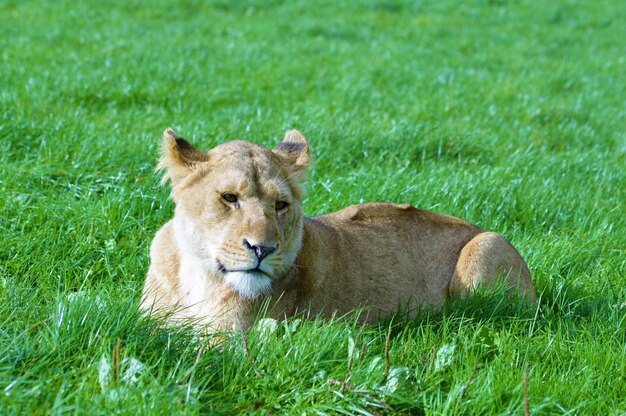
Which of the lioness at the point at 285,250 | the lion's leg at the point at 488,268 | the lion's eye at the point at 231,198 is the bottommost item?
the lion's leg at the point at 488,268

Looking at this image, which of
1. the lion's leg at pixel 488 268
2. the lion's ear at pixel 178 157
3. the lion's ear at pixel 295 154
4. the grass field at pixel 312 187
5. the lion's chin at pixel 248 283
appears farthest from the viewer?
the lion's leg at pixel 488 268

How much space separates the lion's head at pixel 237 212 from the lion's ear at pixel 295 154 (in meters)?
0.12

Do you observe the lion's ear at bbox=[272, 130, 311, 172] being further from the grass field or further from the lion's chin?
the grass field

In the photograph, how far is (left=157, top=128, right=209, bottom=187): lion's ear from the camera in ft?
13.7

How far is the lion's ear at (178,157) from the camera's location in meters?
4.17

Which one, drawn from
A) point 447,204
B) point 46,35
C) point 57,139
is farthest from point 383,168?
point 46,35

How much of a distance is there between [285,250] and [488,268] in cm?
141

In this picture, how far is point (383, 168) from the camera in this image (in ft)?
23.1

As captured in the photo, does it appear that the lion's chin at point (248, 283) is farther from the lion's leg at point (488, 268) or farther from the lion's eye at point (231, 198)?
the lion's leg at point (488, 268)

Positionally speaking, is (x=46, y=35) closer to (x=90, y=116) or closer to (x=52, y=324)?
(x=90, y=116)

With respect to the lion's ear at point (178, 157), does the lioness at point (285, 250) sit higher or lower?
lower

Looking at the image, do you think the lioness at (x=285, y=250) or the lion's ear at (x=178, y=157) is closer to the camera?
the lioness at (x=285, y=250)

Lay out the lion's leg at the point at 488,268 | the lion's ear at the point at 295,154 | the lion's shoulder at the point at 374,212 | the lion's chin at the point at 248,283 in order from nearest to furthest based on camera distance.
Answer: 1. the lion's chin at the point at 248,283
2. the lion's ear at the point at 295,154
3. the lion's leg at the point at 488,268
4. the lion's shoulder at the point at 374,212

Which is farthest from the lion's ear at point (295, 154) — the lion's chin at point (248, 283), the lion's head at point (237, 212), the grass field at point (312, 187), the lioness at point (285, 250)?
the grass field at point (312, 187)
